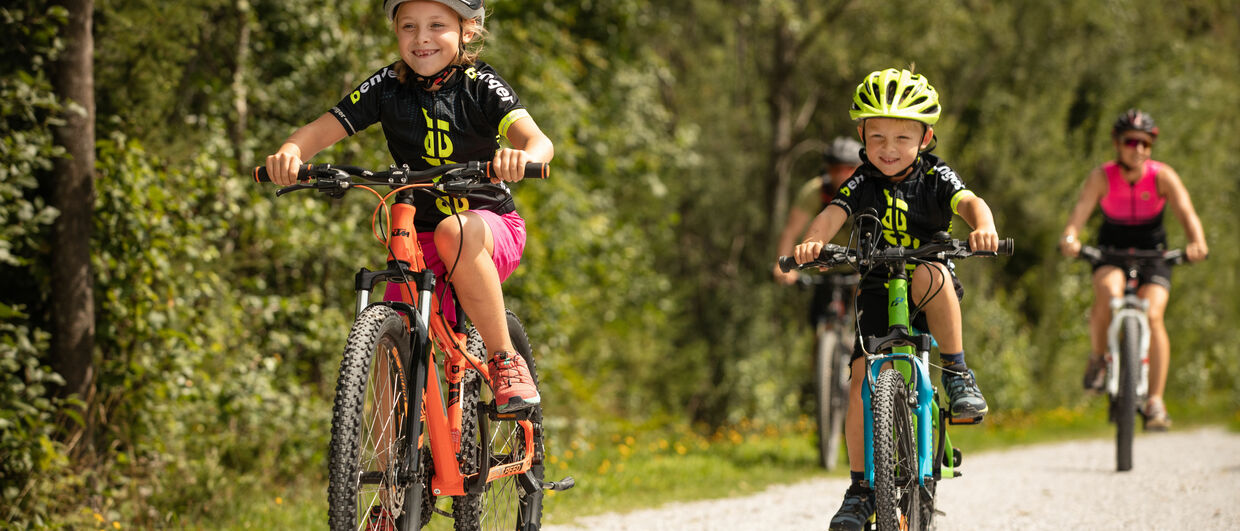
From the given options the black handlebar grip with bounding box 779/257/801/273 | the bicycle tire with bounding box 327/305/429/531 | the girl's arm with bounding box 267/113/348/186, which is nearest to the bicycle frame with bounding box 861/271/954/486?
the black handlebar grip with bounding box 779/257/801/273

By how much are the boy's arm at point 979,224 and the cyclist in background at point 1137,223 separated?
3.70 m

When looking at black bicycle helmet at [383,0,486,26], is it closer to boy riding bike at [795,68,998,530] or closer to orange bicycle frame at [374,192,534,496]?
orange bicycle frame at [374,192,534,496]

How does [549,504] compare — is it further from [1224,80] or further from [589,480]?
[1224,80]

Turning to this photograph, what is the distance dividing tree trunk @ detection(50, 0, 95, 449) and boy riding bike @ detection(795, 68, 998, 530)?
3.62 m

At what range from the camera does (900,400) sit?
4305 mm

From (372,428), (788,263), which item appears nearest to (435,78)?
(372,428)

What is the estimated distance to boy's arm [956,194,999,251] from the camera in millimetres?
4188

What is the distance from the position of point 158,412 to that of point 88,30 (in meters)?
2.03

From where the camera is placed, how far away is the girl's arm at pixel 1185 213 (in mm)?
7656

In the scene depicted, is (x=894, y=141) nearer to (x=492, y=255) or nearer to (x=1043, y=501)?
(x=492, y=255)

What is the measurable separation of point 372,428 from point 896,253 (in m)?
2.00

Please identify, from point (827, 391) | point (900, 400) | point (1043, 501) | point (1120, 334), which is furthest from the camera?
point (827, 391)

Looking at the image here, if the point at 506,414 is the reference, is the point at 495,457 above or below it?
below

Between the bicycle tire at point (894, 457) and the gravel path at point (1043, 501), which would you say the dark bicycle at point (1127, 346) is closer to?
the gravel path at point (1043, 501)
